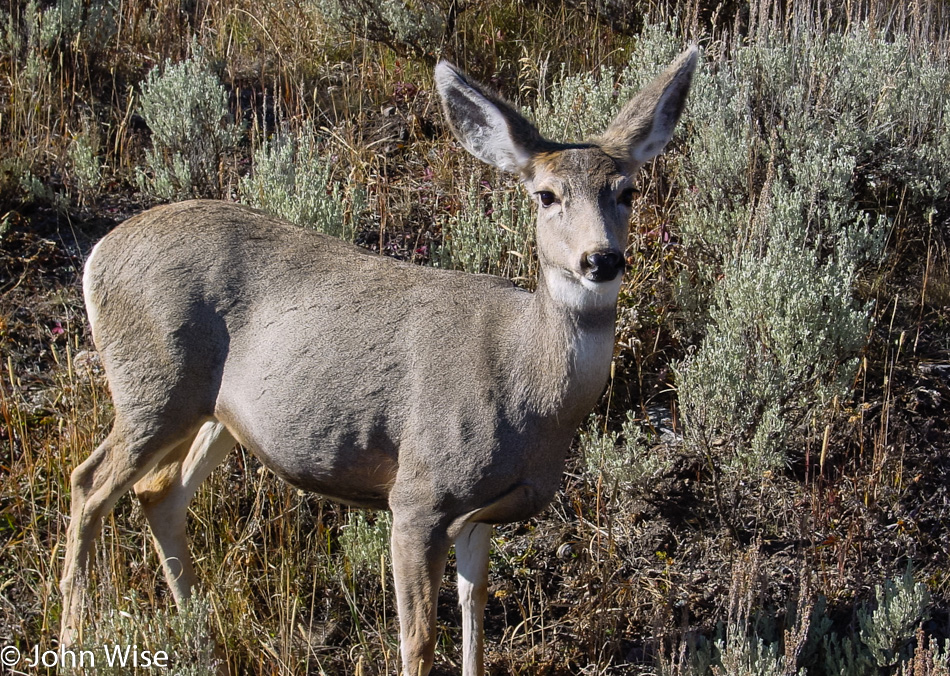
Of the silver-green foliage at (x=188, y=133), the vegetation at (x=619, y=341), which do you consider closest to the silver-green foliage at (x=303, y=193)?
the vegetation at (x=619, y=341)

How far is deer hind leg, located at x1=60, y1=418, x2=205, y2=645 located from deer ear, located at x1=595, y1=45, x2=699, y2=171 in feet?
6.10

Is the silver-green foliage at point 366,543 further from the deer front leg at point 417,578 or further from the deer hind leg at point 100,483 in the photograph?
the deer hind leg at point 100,483

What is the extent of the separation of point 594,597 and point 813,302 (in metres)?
1.53

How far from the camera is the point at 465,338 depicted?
368 centimetres

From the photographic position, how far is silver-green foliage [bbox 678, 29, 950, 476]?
15.1 ft

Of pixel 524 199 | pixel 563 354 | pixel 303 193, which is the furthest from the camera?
pixel 524 199

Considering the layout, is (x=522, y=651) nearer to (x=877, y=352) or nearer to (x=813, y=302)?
(x=813, y=302)

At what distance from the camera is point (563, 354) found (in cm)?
355

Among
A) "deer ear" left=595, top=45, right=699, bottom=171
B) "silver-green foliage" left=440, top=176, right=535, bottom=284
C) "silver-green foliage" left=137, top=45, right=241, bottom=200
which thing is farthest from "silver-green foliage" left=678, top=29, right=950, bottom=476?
"silver-green foliage" left=137, top=45, right=241, bottom=200

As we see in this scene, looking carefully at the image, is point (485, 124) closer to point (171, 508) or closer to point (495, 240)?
point (495, 240)

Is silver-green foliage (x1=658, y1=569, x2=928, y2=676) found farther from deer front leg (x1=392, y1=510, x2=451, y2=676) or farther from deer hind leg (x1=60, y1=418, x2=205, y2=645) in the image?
deer hind leg (x1=60, y1=418, x2=205, y2=645)

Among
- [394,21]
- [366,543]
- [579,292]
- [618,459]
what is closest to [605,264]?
[579,292]

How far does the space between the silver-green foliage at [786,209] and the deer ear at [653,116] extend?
37.4 inches

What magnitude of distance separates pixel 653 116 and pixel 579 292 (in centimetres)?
79
